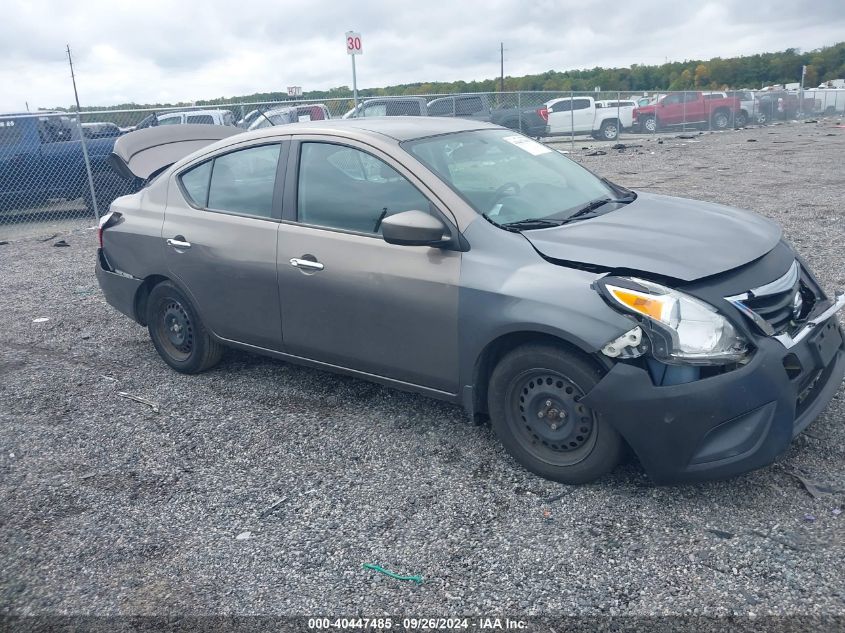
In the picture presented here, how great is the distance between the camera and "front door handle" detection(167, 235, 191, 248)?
4.88m

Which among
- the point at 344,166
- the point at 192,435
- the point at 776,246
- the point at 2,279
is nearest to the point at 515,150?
the point at 344,166

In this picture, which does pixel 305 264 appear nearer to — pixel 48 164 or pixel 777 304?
pixel 777 304

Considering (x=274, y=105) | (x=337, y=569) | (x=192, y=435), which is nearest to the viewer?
(x=337, y=569)

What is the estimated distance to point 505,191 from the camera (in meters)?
4.06

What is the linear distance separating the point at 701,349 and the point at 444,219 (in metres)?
1.37

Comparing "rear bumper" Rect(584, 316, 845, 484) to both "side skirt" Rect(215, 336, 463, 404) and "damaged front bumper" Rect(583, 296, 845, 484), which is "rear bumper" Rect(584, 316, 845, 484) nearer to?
"damaged front bumper" Rect(583, 296, 845, 484)

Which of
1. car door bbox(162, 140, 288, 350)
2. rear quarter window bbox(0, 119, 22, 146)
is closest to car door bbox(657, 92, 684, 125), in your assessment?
rear quarter window bbox(0, 119, 22, 146)

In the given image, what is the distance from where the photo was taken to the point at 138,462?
4.11m

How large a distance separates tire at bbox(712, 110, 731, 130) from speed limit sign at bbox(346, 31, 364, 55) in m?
19.2

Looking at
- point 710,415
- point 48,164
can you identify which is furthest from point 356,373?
point 48,164

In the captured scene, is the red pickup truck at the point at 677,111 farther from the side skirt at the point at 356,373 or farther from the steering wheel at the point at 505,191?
the side skirt at the point at 356,373

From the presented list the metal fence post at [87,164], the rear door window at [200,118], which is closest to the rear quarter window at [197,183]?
the metal fence post at [87,164]

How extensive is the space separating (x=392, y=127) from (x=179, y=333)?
213 centimetres

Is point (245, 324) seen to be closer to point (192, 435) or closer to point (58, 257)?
point (192, 435)
